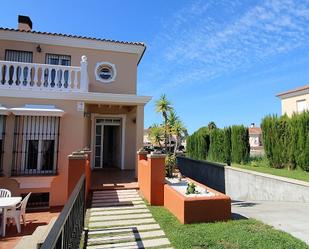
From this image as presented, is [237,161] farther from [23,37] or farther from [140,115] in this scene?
[23,37]

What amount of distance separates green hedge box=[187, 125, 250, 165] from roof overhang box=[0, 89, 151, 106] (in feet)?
32.0

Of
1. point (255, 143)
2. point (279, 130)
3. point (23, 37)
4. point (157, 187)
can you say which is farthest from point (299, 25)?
point (255, 143)

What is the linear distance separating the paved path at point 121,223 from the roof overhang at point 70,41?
8.70 m

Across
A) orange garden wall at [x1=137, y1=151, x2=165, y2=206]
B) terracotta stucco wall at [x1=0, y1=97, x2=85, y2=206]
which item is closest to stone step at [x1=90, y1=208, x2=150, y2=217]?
orange garden wall at [x1=137, y1=151, x2=165, y2=206]

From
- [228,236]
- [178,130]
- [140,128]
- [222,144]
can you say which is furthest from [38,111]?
[222,144]

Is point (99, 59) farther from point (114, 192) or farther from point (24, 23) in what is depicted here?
point (114, 192)

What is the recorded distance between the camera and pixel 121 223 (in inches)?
269

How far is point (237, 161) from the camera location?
18.5m

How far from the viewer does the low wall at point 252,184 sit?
987cm

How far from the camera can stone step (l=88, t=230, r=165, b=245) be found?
5656 millimetres

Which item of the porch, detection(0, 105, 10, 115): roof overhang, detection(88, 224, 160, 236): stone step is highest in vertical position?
detection(0, 105, 10, 115): roof overhang

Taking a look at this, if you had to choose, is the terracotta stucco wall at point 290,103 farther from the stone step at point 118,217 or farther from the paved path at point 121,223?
the stone step at point 118,217

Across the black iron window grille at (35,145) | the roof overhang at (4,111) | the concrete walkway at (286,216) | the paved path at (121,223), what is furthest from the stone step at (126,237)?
the roof overhang at (4,111)

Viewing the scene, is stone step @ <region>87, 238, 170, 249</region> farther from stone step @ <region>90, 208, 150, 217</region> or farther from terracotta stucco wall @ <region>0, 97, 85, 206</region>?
terracotta stucco wall @ <region>0, 97, 85, 206</region>
